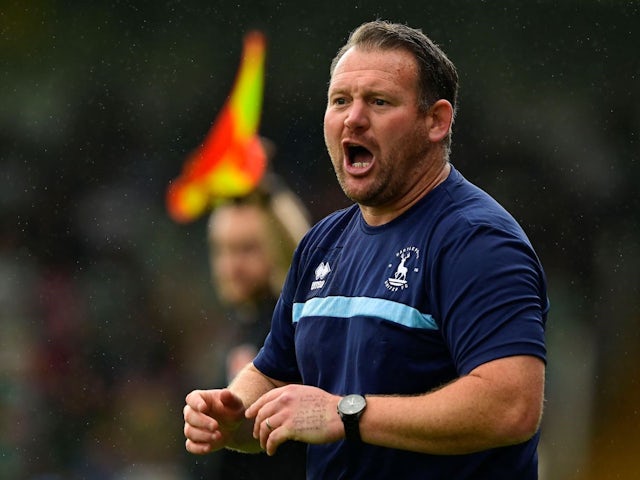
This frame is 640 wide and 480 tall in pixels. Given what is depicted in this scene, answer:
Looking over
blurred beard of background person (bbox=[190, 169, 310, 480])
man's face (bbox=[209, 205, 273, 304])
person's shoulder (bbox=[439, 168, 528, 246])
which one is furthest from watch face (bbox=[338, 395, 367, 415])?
man's face (bbox=[209, 205, 273, 304])

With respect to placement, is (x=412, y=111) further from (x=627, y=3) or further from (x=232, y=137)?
(x=627, y=3)

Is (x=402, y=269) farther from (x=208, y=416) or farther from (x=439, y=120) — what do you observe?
(x=208, y=416)

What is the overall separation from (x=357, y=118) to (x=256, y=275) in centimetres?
248

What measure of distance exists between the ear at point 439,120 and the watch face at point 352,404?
0.67m

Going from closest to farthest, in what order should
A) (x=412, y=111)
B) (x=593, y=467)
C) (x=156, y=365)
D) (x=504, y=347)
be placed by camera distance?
(x=504, y=347), (x=412, y=111), (x=593, y=467), (x=156, y=365)

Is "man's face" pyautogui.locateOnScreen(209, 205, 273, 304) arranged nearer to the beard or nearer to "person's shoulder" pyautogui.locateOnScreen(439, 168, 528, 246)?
the beard

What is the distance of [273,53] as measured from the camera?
780cm

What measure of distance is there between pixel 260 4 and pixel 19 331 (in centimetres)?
265

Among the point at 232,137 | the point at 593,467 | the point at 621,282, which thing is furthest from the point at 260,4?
the point at 593,467

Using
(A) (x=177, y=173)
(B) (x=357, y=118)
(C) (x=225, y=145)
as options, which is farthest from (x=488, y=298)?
(A) (x=177, y=173)

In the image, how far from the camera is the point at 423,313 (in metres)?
2.46

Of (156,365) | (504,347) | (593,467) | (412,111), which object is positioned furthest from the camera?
(156,365)

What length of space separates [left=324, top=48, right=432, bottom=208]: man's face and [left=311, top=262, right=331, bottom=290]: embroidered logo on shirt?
0.19 meters

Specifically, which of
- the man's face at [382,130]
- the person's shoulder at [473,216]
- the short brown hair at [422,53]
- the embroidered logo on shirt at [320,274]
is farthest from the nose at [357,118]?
the embroidered logo on shirt at [320,274]
